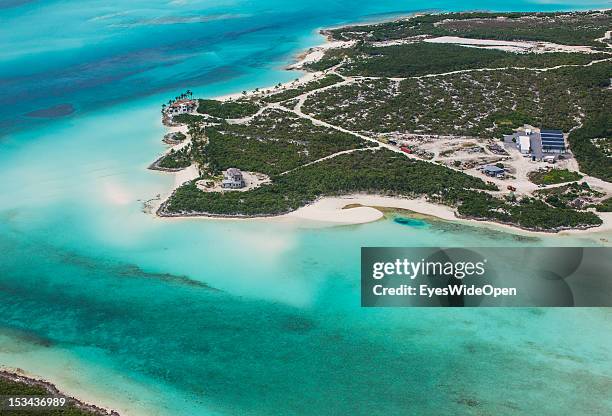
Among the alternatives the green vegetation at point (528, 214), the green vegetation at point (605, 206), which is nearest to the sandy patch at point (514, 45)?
the green vegetation at point (605, 206)

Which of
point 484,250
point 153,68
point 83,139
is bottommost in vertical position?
point 484,250

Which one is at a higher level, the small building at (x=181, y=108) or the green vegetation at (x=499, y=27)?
the green vegetation at (x=499, y=27)

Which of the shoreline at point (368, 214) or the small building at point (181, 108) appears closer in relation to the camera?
the shoreline at point (368, 214)

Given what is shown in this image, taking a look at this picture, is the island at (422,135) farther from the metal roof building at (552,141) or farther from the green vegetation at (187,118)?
the green vegetation at (187,118)

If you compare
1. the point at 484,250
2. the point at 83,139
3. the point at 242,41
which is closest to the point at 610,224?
the point at 484,250

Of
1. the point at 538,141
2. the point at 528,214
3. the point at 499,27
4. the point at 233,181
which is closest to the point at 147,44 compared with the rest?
the point at 499,27

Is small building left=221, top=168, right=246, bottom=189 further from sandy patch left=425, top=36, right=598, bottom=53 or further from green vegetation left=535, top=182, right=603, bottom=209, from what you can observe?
sandy patch left=425, top=36, right=598, bottom=53

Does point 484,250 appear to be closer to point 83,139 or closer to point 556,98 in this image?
point 556,98
